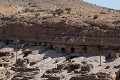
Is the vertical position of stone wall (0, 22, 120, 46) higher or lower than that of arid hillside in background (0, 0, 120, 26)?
lower

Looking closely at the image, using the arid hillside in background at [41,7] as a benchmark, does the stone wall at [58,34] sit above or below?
below

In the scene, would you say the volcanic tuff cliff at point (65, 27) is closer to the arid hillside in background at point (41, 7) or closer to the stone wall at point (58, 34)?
the stone wall at point (58, 34)

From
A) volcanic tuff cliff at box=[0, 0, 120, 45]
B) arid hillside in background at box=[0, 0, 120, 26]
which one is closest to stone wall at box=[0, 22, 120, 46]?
volcanic tuff cliff at box=[0, 0, 120, 45]

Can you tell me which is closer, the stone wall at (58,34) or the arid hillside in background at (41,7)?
the stone wall at (58,34)

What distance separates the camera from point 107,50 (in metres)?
41.3

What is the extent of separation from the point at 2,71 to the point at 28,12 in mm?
25424

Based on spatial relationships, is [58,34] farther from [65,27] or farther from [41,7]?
[41,7]

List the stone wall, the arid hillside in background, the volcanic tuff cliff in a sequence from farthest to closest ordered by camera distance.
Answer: the arid hillside in background < the volcanic tuff cliff < the stone wall

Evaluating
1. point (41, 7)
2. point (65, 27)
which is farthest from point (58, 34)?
point (41, 7)

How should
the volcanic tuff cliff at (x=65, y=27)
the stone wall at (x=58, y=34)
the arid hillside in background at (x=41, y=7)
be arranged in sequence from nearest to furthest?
the stone wall at (x=58, y=34), the volcanic tuff cliff at (x=65, y=27), the arid hillside in background at (x=41, y=7)

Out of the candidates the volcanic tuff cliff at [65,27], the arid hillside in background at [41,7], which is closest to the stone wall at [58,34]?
the volcanic tuff cliff at [65,27]

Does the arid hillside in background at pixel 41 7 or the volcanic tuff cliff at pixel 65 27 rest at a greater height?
the arid hillside in background at pixel 41 7

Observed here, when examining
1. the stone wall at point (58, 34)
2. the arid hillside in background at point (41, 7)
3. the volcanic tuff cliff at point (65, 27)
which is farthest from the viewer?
the arid hillside in background at point (41, 7)

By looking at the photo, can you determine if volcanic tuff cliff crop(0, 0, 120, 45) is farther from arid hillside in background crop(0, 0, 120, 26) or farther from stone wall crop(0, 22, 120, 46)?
arid hillside in background crop(0, 0, 120, 26)
